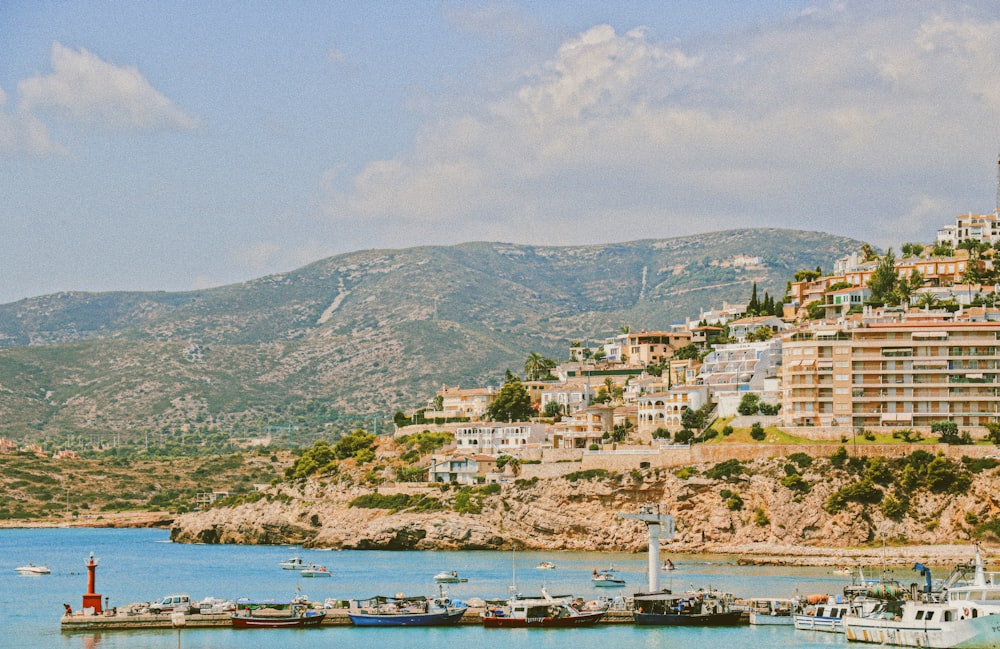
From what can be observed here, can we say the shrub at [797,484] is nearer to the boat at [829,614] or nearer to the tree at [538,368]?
the boat at [829,614]

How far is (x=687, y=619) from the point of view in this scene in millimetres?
50375

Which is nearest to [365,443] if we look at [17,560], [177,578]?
[17,560]

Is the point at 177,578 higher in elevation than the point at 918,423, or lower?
lower

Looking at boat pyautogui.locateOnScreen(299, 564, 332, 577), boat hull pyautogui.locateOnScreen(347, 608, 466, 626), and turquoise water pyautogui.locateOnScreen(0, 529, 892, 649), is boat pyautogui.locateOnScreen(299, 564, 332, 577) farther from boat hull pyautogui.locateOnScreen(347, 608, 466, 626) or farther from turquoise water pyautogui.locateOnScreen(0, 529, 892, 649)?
boat hull pyautogui.locateOnScreen(347, 608, 466, 626)

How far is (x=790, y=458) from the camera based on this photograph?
258ft

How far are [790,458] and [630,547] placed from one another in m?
9.77

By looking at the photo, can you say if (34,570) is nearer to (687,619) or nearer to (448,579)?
(448,579)

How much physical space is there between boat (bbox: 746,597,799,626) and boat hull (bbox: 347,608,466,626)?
9.59 m

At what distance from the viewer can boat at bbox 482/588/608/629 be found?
50719mm

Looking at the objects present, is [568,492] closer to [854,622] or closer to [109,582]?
[109,582]

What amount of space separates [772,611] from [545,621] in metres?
7.63

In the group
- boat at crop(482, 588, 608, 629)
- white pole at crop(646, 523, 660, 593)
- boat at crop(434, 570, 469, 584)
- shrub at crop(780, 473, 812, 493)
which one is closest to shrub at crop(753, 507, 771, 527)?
shrub at crop(780, 473, 812, 493)

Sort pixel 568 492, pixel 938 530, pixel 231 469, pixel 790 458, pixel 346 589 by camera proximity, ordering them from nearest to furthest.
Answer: pixel 346 589, pixel 938 530, pixel 790 458, pixel 568 492, pixel 231 469

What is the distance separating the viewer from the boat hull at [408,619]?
168 feet
